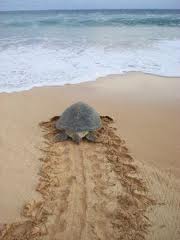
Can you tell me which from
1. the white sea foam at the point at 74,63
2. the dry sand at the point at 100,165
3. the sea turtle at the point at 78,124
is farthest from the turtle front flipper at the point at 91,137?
the white sea foam at the point at 74,63

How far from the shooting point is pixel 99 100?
5336 mm

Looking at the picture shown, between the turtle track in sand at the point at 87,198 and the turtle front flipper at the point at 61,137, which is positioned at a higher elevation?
the turtle front flipper at the point at 61,137

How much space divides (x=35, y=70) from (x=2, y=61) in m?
1.51

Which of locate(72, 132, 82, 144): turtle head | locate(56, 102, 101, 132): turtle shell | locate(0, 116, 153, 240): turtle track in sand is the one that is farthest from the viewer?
locate(56, 102, 101, 132): turtle shell

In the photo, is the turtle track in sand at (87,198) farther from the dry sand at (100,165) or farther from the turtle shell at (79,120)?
the turtle shell at (79,120)

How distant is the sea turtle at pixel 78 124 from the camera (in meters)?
4.03

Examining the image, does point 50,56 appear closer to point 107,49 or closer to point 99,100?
point 107,49

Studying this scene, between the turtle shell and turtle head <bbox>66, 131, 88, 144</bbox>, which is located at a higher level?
the turtle shell

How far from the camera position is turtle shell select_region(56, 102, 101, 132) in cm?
409

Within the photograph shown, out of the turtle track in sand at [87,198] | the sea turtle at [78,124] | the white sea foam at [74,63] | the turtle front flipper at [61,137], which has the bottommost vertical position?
the turtle track in sand at [87,198]

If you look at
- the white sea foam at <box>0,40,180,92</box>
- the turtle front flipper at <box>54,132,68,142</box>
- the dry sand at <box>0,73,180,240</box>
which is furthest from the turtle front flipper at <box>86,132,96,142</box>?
the white sea foam at <box>0,40,180,92</box>

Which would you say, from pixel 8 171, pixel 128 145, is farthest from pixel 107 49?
pixel 8 171

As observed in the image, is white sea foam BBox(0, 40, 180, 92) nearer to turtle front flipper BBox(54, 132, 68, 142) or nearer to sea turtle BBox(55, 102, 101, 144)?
sea turtle BBox(55, 102, 101, 144)

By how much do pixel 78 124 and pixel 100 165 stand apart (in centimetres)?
89
